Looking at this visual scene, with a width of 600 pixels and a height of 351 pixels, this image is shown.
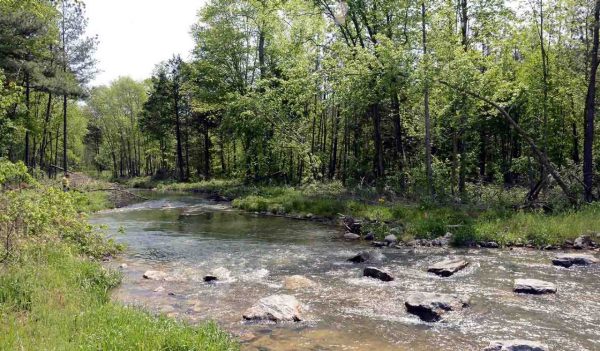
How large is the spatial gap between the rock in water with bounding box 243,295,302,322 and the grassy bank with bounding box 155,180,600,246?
9756 mm

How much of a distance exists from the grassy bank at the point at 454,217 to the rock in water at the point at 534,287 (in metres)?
5.80

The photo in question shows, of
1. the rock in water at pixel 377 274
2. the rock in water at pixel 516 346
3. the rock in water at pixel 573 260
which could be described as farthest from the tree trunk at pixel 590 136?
the rock in water at pixel 516 346

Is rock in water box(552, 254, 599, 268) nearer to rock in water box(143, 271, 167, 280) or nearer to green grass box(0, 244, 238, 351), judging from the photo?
green grass box(0, 244, 238, 351)

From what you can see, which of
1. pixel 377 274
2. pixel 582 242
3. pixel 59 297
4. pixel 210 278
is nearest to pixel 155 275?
pixel 210 278

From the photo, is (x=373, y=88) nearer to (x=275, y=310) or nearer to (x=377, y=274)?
(x=377, y=274)

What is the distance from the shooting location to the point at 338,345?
8.20 meters

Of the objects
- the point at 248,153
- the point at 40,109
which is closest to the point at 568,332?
the point at 248,153

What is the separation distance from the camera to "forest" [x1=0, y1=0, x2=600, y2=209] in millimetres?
23109

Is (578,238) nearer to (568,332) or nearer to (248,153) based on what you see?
(568,332)

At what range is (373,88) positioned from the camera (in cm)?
2584

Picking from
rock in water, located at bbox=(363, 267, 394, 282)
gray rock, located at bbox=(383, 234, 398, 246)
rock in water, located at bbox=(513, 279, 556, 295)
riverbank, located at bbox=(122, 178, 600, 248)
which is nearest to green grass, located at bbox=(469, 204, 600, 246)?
riverbank, located at bbox=(122, 178, 600, 248)

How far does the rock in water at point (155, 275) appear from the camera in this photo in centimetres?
1293

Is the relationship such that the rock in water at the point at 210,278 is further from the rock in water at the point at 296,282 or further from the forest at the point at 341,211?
the rock in water at the point at 296,282

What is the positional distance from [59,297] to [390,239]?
12689 mm
